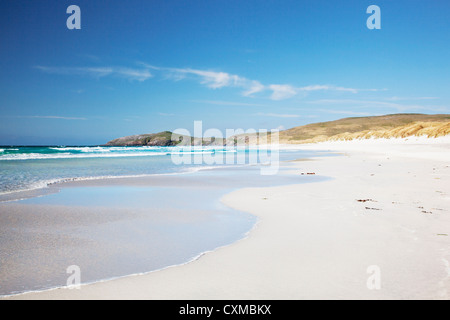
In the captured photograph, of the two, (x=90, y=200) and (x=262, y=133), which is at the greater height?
(x=262, y=133)

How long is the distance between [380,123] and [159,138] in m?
126

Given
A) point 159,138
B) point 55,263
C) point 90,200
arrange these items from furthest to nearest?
point 159,138, point 90,200, point 55,263

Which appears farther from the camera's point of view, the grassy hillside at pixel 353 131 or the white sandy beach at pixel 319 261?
the grassy hillside at pixel 353 131

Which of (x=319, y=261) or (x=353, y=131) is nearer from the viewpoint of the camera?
(x=319, y=261)

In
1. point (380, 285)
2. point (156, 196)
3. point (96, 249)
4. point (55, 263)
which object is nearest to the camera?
point (380, 285)

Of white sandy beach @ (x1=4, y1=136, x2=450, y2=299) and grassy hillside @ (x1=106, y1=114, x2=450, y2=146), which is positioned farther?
grassy hillside @ (x1=106, y1=114, x2=450, y2=146)

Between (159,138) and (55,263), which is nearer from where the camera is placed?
(55,263)

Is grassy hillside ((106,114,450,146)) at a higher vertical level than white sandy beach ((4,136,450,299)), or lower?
higher

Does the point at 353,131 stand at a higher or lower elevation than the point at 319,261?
higher

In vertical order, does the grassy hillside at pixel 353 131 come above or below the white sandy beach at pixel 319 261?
above

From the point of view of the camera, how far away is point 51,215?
5.77m
